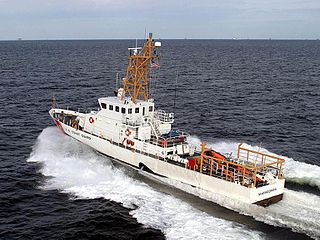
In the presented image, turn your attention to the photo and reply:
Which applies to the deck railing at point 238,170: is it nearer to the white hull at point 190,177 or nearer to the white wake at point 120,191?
the white hull at point 190,177

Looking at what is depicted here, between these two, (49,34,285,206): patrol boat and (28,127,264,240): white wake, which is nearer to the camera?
(28,127,264,240): white wake

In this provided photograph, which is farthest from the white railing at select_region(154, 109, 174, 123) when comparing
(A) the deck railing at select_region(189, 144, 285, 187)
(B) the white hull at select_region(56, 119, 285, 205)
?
(A) the deck railing at select_region(189, 144, 285, 187)

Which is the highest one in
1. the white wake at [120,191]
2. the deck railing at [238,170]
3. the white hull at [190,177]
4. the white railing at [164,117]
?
the white railing at [164,117]

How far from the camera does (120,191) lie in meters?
26.2

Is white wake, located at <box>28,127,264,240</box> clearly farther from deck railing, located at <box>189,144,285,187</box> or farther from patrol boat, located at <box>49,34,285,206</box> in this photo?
deck railing, located at <box>189,144,285,187</box>

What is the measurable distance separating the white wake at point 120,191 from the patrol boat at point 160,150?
5.45 ft

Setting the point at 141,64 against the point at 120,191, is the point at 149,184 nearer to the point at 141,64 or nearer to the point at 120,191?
the point at 120,191

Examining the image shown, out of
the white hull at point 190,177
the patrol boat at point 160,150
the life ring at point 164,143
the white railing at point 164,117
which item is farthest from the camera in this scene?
the white railing at point 164,117

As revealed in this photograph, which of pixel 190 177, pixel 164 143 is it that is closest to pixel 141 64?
pixel 164 143


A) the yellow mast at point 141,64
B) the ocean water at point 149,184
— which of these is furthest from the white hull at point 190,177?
the yellow mast at point 141,64

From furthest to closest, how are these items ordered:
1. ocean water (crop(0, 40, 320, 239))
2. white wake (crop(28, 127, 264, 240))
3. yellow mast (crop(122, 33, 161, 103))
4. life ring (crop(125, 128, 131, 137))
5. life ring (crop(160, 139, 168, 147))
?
yellow mast (crop(122, 33, 161, 103)) → life ring (crop(125, 128, 131, 137)) → life ring (crop(160, 139, 168, 147)) → ocean water (crop(0, 40, 320, 239)) → white wake (crop(28, 127, 264, 240))

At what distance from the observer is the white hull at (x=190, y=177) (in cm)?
2312

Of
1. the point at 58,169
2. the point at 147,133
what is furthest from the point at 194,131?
the point at 58,169

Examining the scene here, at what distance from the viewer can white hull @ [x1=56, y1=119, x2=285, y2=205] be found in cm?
2312
